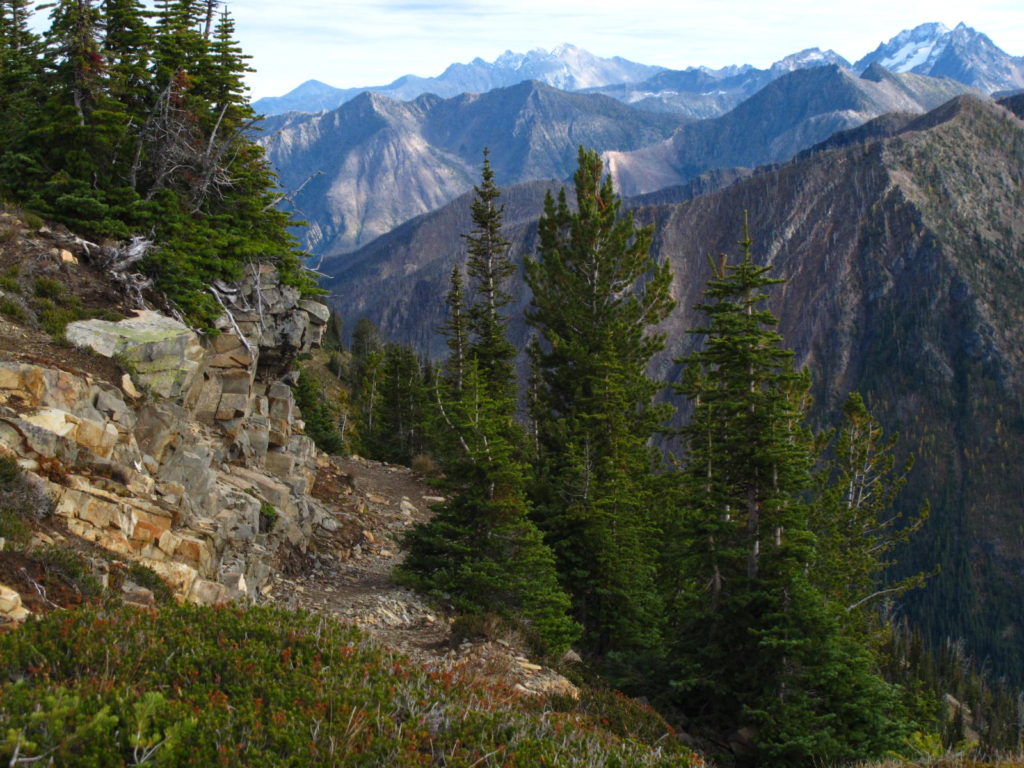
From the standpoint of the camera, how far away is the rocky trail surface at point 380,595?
11.9 meters

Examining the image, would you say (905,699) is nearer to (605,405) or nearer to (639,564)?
(639,564)

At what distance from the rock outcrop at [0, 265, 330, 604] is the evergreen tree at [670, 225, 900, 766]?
9594 millimetres

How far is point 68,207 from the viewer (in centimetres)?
1734

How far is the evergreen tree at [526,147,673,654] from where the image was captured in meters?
19.9

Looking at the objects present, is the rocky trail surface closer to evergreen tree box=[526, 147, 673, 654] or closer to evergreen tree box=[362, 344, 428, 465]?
evergreen tree box=[526, 147, 673, 654]

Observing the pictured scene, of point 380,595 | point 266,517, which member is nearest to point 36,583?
point 266,517

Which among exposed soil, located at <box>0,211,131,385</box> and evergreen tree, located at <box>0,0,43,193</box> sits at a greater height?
evergreen tree, located at <box>0,0,43,193</box>

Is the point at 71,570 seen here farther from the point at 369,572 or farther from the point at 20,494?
the point at 369,572

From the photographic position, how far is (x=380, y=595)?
53.3 feet

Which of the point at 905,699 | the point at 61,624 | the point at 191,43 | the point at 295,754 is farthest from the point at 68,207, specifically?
the point at 905,699

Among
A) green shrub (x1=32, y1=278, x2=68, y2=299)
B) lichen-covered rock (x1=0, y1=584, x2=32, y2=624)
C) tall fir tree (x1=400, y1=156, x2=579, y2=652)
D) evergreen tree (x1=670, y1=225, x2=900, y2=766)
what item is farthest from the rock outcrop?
evergreen tree (x1=670, y1=225, x2=900, y2=766)

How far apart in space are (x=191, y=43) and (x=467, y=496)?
49.5ft

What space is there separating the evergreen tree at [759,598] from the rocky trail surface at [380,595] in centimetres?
504

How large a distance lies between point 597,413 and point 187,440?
443 inches
